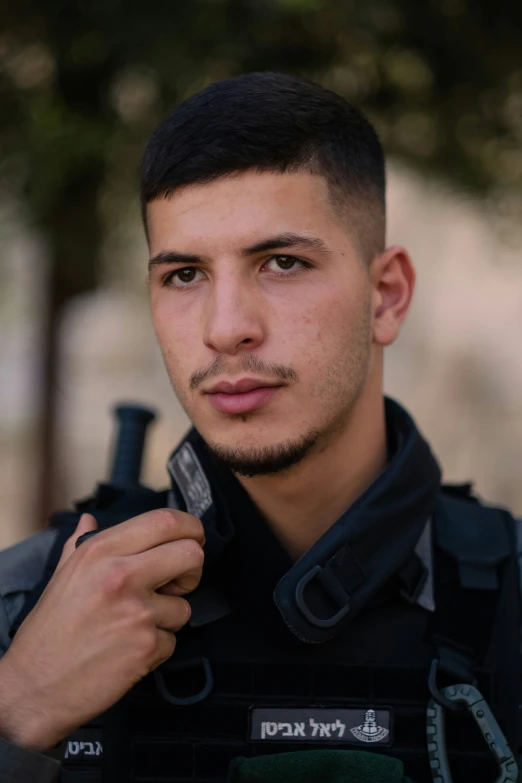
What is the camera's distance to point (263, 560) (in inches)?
93.4

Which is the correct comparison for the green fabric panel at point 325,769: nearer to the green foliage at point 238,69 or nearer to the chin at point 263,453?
the chin at point 263,453

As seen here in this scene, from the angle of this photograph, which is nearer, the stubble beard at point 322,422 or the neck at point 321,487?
the stubble beard at point 322,422

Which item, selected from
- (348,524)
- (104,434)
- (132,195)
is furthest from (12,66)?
(104,434)

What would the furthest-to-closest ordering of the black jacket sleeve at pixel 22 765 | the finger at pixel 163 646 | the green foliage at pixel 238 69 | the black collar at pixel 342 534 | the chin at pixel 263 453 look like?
the green foliage at pixel 238 69 < the chin at pixel 263 453 < the black collar at pixel 342 534 < the finger at pixel 163 646 < the black jacket sleeve at pixel 22 765

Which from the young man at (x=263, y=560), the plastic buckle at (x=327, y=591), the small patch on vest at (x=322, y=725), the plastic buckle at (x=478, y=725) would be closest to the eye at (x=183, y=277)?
the young man at (x=263, y=560)

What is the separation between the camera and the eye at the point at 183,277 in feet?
7.69

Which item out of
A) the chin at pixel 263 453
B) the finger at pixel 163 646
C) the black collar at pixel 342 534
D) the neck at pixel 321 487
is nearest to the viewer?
the finger at pixel 163 646

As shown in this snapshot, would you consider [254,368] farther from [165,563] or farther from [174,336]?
[165,563]

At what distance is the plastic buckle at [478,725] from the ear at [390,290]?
3.13 ft

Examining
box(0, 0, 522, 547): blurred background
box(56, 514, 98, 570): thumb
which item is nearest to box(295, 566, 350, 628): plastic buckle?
box(56, 514, 98, 570): thumb

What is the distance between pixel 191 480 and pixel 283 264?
2.26 feet

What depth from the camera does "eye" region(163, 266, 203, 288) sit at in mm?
2344

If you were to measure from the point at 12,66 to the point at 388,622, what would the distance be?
3.52 metres

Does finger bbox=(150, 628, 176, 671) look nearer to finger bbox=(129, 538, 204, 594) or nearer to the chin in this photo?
finger bbox=(129, 538, 204, 594)
